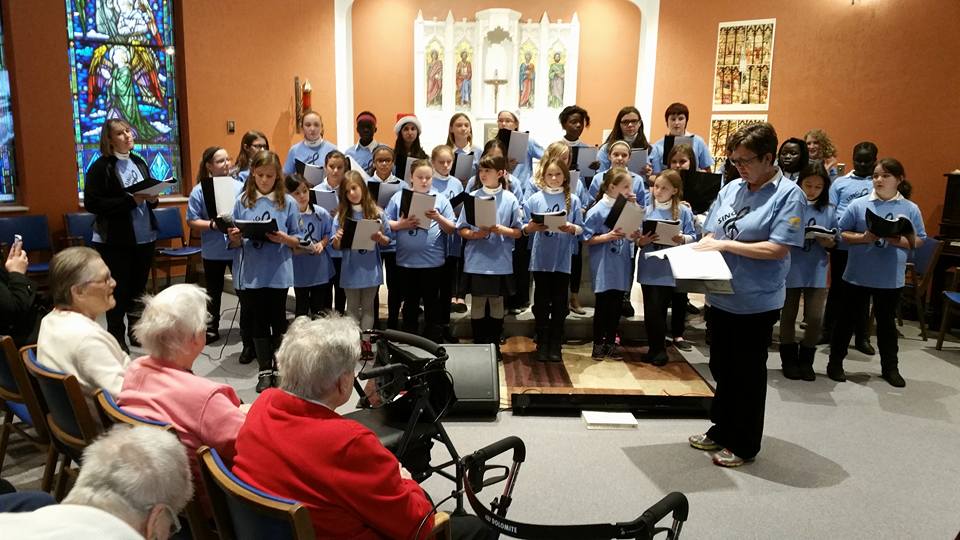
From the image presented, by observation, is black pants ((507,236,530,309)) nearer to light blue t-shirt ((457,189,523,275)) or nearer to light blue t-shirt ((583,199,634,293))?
light blue t-shirt ((457,189,523,275))

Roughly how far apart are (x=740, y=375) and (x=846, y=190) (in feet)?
9.62

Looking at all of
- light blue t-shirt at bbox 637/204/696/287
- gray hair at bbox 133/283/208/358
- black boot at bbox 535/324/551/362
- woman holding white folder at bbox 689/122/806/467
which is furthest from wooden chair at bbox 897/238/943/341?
gray hair at bbox 133/283/208/358

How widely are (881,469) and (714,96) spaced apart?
5.31m

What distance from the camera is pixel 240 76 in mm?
7582

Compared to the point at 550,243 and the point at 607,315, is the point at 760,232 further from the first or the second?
the point at 607,315

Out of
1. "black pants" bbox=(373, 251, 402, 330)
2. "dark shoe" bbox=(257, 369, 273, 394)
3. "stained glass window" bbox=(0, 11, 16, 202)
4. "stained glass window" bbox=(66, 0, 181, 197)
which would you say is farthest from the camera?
"stained glass window" bbox=(66, 0, 181, 197)

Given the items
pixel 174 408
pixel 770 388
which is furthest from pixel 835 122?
pixel 174 408

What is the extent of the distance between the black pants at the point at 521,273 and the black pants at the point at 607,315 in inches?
25.3

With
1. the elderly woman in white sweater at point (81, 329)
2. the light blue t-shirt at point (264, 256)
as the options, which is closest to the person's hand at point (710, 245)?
the elderly woman in white sweater at point (81, 329)

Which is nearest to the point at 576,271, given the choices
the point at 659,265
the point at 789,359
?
the point at 659,265

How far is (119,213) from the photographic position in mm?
4703

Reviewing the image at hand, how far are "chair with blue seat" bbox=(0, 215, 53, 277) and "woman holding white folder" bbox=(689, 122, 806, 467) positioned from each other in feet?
18.0

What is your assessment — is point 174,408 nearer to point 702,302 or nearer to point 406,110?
point 702,302

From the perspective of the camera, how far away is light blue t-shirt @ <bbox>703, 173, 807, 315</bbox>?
10.1ft
